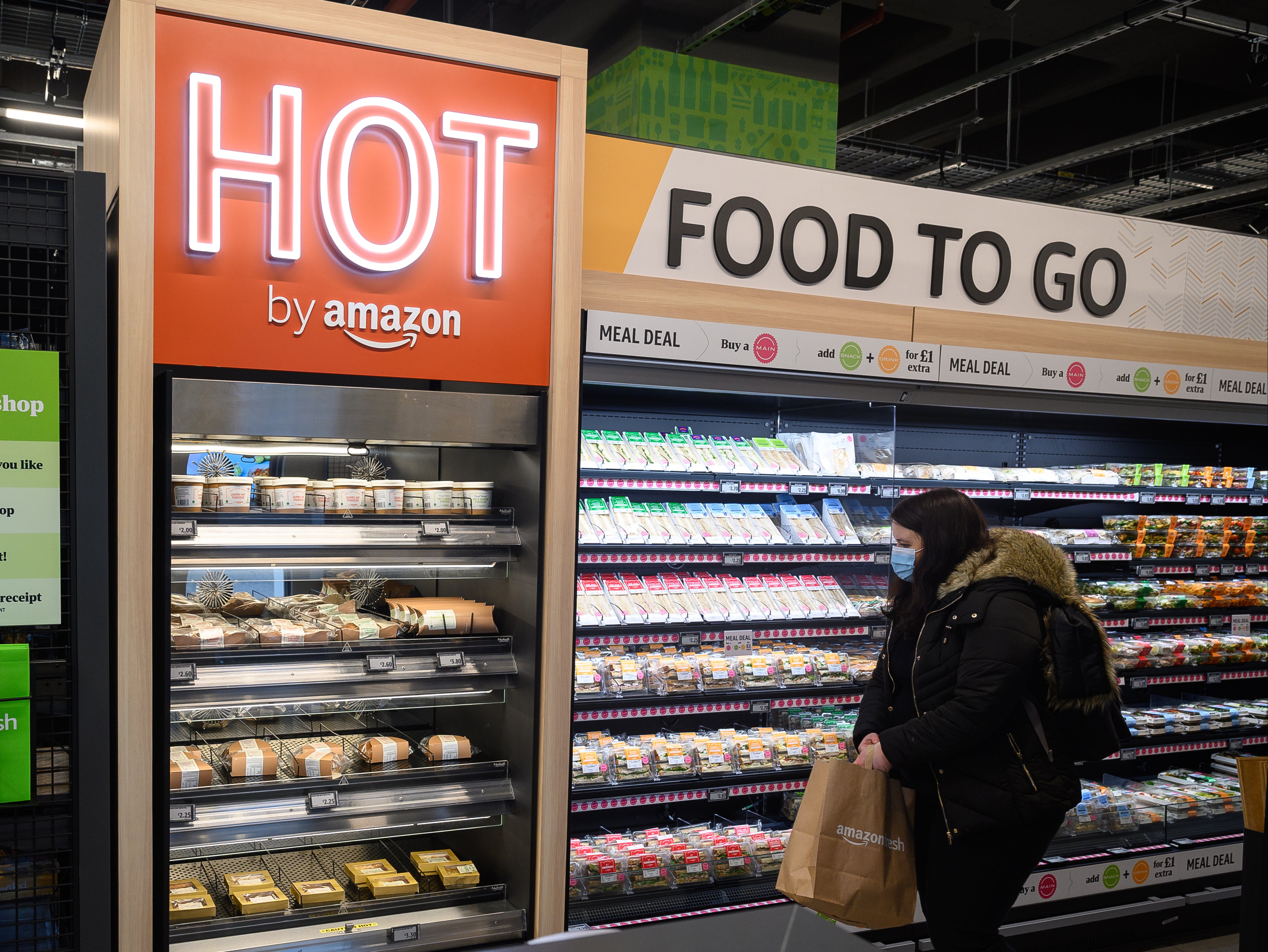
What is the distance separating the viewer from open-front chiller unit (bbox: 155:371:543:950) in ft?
8.55

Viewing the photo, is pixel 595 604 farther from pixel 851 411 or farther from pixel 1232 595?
pixel 1232 595

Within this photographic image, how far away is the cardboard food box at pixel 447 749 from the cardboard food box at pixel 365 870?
0.35 metres

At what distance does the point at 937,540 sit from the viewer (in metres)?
2.91

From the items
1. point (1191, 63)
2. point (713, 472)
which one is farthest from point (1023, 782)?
point (1191, 63)

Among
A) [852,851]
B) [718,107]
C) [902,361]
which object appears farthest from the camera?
[718,107]

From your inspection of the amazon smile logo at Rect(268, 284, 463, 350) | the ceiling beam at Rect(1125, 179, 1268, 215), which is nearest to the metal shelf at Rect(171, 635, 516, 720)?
the amazon smile logo at Rect(268, 284, 463, 350)

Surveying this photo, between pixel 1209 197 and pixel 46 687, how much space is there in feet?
38.2

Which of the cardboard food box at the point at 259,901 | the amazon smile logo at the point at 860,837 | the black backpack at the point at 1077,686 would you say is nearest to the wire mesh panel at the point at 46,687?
the cardboard food box at the point at 259,901

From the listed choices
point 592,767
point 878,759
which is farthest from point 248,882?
point 878,759

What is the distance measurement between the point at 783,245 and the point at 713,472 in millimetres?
915

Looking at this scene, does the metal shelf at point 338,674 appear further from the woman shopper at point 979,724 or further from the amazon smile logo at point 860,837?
the woman shopper at point 979,724

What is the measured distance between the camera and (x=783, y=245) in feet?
11.9

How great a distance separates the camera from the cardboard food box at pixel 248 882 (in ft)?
9.24

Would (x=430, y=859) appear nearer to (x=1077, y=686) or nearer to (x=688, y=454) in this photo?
(x=688, y=454)
